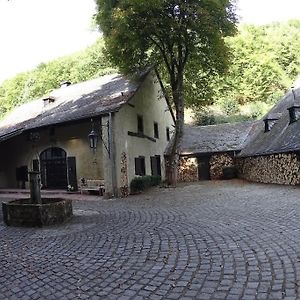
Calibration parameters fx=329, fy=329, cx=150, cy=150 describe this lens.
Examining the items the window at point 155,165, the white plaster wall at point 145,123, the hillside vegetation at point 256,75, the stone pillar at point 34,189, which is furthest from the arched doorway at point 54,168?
the hillside vegetation at point 256,75

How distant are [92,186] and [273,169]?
382 inches

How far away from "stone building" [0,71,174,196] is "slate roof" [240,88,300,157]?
6682 millimetres

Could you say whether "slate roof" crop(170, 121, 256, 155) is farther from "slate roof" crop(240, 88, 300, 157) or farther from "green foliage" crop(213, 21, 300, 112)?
"green foliage" crop(213, 21, 300, 112)

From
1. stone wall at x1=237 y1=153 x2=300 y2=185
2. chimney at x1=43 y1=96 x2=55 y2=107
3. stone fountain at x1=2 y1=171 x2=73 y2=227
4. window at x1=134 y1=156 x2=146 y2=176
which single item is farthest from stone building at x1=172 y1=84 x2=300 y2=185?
stone fountain at x1=2 y1=171 x2=73 y2=227

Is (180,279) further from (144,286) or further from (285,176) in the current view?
(285,176)

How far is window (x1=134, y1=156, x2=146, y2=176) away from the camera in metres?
18.1

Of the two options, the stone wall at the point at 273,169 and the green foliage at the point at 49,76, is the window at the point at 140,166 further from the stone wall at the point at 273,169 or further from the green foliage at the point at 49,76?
the green foliage at the point at 49,76

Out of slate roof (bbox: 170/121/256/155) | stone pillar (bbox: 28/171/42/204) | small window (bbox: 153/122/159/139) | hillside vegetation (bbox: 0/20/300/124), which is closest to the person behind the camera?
stone pillar (bbox: 28/171/42/204)

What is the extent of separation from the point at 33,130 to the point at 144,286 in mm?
16038

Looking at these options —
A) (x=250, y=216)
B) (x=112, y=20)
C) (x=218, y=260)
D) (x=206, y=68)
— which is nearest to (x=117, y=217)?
(x=250, y=216)

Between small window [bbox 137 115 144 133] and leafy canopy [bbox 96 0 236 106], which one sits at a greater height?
leafy canopy [bbox 96 0 236 106]

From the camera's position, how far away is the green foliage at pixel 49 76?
42.6m

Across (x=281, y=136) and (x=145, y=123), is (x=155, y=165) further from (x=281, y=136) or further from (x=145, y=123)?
(x=281, y=136)

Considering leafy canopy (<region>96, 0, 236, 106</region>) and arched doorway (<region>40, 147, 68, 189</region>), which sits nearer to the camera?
leafy canopy (<region>96, 0, 236, 106</region>)
